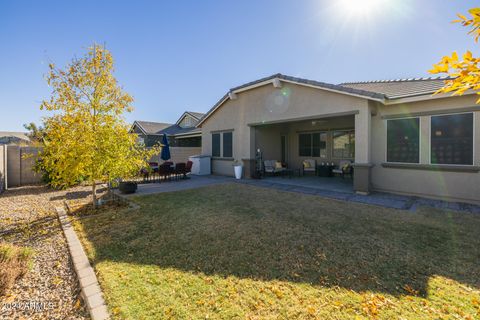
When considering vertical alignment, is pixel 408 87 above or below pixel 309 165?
above

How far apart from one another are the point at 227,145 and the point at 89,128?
822 cm

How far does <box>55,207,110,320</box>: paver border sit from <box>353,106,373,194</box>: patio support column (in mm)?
8447

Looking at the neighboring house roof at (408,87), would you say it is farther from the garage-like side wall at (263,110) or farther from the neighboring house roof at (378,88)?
the garage-like side wall at (263,110)

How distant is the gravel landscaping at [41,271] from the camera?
2.58m

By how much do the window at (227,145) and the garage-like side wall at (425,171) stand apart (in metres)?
7.72

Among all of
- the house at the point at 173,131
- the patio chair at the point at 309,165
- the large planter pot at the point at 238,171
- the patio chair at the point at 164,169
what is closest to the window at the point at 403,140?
the patio chair at the point at 309,165

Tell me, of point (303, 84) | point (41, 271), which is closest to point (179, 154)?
point (303, 84)

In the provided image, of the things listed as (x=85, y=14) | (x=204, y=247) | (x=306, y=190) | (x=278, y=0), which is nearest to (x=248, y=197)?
(x=306, y=190)

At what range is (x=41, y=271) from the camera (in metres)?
3.38

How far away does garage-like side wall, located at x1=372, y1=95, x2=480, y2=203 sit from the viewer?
687cm

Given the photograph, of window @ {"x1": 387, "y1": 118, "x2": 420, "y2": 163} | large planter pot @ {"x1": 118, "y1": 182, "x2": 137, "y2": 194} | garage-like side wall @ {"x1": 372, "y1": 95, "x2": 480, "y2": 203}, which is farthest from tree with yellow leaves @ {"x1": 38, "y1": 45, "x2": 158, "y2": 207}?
window @ {"x1": 387, "y1": 118, "x2": 420, "y2": 163}

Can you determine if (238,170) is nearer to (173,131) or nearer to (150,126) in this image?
(173,131)

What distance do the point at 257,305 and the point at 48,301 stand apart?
8.67 ft

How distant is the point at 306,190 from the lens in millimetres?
9086
